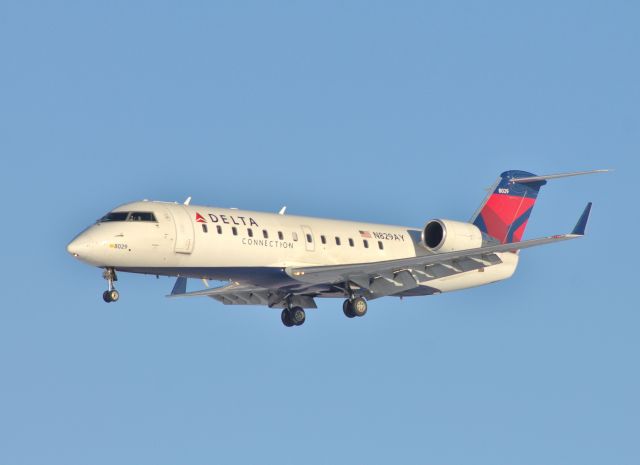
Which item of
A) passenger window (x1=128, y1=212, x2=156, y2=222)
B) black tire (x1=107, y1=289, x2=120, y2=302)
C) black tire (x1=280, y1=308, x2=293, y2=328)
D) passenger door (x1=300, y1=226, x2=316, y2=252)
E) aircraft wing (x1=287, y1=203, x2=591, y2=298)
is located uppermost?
passenger window (x1=128, y1=212, x2=156, y2=222)

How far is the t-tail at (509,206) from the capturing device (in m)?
42.5

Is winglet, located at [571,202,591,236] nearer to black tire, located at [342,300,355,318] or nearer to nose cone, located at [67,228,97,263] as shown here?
black tire, located at [342,300,355,318]

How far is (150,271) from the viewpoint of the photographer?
35.2 meters

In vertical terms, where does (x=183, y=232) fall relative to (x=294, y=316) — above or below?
above

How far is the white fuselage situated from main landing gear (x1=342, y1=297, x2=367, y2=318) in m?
1.14

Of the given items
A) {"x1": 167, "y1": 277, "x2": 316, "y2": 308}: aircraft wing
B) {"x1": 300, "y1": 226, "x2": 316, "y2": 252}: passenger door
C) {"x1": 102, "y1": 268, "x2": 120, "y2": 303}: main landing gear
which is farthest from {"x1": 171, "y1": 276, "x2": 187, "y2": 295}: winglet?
{"x1": 102, "y1": 268, "x2": 120, "y2": 303}: main landing gear

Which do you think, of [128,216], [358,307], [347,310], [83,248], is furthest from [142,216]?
[358,307]

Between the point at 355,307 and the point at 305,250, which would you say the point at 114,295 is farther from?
the point at 355,307

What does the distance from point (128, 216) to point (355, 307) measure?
7.35 meters

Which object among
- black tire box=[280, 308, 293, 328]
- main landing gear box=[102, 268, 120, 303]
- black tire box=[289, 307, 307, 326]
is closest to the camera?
main landing gear box=[102, 268, 120, 303]

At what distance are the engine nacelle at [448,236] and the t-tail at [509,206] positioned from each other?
1507 mm

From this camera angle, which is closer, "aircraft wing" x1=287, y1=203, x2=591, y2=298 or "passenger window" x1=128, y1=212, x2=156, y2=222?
"passenger window" x1=128, y1=212, x2=156, y2=222

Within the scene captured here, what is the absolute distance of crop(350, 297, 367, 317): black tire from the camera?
38.3 metres

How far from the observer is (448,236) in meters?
40.0
